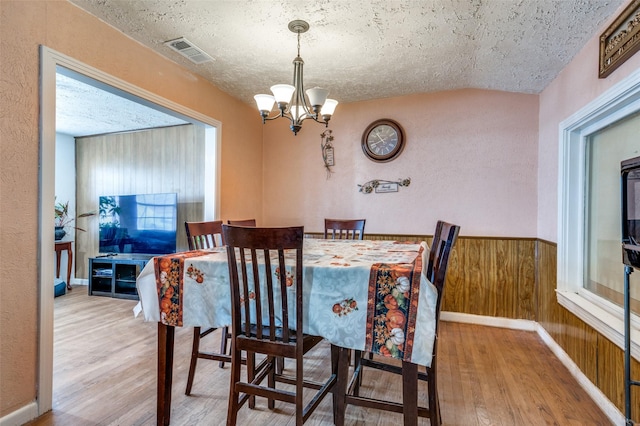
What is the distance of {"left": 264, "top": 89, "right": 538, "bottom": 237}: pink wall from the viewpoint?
10.5 ft

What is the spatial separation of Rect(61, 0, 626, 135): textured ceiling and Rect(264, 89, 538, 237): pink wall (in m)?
0.34

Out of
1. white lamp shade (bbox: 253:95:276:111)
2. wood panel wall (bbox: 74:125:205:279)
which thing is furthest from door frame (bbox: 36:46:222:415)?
wood panel wall (bbox: 74:125:205:279)

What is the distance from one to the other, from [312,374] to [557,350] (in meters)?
1.93

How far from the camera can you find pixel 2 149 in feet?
5.33

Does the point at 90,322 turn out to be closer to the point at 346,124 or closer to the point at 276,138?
the point at 276,138

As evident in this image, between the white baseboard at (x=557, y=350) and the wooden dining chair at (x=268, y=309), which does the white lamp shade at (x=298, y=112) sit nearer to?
the wooden dining chair at (x=268, y=309)

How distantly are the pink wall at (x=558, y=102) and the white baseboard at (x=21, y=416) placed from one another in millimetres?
3588

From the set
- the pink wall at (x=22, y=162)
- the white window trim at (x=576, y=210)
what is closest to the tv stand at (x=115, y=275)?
the pink wall at (x=22, y=162)

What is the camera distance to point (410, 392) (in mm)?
1397

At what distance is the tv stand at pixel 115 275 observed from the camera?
4203 mm

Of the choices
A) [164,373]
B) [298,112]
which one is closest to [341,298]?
[164,373]

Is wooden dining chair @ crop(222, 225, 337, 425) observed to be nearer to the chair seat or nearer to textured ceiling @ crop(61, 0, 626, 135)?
the chair seat

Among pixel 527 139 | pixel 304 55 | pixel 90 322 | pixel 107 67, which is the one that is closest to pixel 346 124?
pixel 304 55

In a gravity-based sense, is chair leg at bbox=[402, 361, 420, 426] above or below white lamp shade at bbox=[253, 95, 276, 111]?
below
